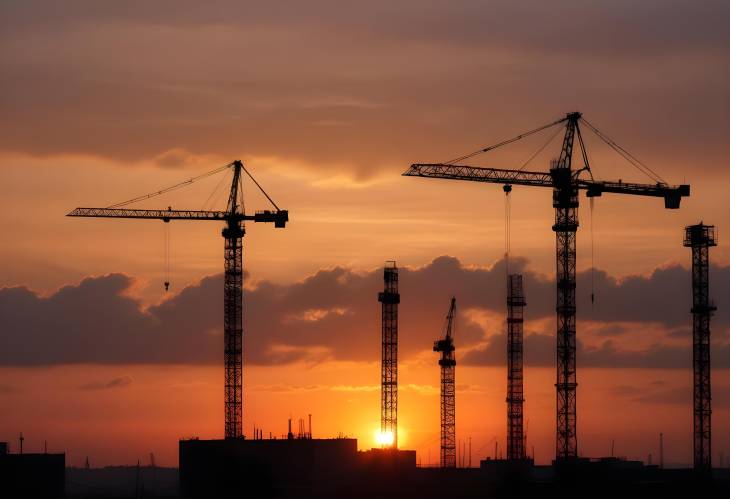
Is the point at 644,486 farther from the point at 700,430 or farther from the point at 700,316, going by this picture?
the point at 700,316

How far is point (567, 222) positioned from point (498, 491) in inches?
1381

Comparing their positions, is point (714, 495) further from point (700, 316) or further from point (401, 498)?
point (401, 498)

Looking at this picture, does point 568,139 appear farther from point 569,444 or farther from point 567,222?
point 569,444

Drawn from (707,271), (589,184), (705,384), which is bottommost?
(705,384)

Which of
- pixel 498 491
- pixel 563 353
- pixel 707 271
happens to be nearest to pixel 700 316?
pixel 707 271

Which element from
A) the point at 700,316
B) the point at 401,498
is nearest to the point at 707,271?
the point at 700,316

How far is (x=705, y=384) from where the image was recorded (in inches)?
7436

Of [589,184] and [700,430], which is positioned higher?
[589,184]

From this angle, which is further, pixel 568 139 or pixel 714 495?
pixel 568 139

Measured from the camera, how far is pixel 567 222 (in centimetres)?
19050

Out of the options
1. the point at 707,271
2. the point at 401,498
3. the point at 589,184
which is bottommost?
the point at 401,498

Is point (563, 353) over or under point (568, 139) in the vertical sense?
under

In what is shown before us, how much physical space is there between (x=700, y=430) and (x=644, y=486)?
9980 millimetres

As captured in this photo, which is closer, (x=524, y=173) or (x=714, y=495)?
(x=714, y=495)
